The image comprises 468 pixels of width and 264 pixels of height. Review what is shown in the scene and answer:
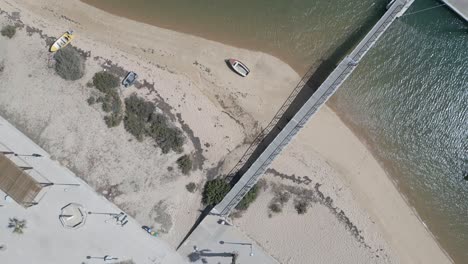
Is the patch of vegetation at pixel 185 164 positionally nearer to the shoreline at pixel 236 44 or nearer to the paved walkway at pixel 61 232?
the paved walkway at pixel 61 232

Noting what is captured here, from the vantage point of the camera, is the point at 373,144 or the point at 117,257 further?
the point at 373,144

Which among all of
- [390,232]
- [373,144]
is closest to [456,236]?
[390,232]

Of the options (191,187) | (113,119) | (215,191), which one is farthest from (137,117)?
(215,191)

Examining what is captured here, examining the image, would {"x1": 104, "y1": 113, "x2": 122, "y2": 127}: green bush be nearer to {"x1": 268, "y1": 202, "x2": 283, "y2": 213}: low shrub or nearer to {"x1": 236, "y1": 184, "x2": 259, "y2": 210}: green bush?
{"x1": 236, "y1": 184, "x2": 259, "y2": 210}: green bush

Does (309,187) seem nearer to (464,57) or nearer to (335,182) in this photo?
(335,182)

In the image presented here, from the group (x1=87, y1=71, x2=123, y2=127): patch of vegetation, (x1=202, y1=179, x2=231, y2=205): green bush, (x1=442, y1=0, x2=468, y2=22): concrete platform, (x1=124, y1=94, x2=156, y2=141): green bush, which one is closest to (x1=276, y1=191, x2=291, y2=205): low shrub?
(x1=202, y1=179, x2=231, y2=205): green bush

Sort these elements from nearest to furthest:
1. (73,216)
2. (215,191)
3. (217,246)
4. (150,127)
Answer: (73,216) < (215,191) < (217,246) < (150,127)

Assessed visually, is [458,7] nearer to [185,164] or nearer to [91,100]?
[185,164]
